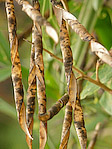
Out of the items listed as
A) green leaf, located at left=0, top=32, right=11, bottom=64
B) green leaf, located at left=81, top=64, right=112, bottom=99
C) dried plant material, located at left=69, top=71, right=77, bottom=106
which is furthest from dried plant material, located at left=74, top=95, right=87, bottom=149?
green leaf, located at left=0, top=32, right=11, bottom=64

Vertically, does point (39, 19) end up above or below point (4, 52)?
above

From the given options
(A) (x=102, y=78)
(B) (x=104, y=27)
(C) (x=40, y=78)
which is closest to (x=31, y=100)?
(C) (x=40, y=78)

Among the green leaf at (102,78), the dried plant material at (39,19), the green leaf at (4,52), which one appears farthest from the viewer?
the green leaf at (4,52)

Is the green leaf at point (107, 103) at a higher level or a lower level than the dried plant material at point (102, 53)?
lower

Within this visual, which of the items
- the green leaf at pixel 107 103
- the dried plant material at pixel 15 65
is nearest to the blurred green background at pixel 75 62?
the green leaf at pixel 107 103

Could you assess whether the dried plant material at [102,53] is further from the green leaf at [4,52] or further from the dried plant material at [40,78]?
the green leaf at [4,52]

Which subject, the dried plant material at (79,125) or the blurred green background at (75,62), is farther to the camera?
the blurred green background at (75,62)

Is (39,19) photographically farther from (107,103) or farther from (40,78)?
(107,103)

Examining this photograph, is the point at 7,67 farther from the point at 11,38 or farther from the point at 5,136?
the point at 5,136

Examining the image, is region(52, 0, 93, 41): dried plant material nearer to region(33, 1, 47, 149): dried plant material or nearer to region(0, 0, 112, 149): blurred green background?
region(33, 1, 47, 149): dried plant material

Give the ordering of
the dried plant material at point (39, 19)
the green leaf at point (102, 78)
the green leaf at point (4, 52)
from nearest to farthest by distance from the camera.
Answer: the dried plant material at point (39, 19), the green leaf at point (102, 78), the green leaf at point (4, 52)

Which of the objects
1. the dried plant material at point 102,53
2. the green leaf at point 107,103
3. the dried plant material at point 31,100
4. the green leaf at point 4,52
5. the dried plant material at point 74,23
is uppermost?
the dried plant material at point 74,23

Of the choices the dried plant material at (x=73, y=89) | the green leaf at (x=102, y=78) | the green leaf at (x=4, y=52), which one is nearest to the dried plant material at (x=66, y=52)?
the dried plant material at (x=73, y=89)
